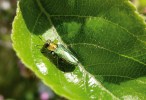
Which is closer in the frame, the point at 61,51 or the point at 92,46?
the point at 92,46

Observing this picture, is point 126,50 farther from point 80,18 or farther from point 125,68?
point 80,18

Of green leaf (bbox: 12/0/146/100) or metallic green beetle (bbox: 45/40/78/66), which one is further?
metallic green beetle (bbox: 45/40/78/66)

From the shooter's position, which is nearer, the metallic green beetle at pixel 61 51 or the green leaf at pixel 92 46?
the green leaf at pixel 92 46

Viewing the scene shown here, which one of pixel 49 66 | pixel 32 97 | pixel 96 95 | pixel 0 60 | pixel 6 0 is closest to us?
pixel 96 95

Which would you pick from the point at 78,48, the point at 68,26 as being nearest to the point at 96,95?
the point at 78,48
